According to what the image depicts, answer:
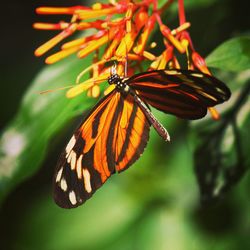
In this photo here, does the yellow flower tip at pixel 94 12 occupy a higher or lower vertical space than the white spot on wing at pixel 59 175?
higher

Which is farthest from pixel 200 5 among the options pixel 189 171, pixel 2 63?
pixel 2 63

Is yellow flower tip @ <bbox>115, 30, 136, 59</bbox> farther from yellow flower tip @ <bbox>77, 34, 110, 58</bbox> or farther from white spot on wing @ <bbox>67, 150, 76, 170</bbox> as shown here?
white spot on wing @ <bbox>67, 150, 76, 170</bbox>

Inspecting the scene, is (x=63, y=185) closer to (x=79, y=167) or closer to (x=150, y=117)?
(x=79, y=167)

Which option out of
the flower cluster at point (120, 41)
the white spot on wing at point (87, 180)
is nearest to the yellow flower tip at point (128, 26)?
the flower cluster at point (120, 41)

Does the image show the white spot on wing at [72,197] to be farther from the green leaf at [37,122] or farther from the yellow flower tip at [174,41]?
the yellow flower tip at [174,41]

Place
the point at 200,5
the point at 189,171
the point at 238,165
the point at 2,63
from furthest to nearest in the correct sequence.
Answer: the point at 2,63 < the point at 189,171 < the point at 200,5 < the point at 238,165

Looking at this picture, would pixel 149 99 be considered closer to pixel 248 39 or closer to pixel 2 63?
pixel 248 39
